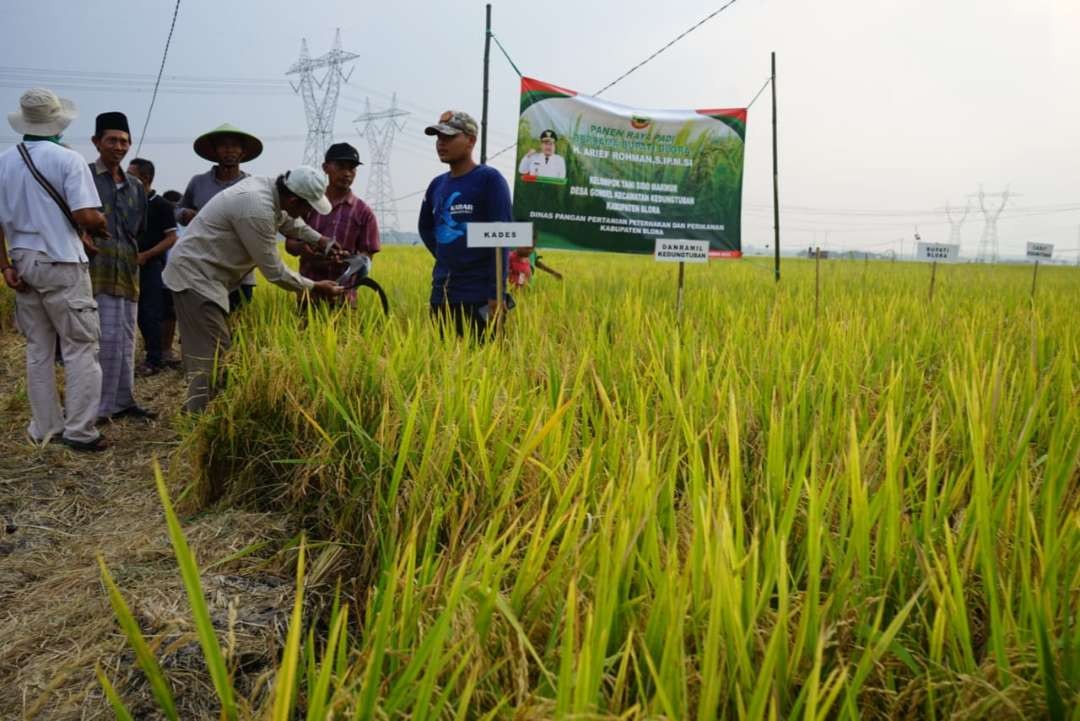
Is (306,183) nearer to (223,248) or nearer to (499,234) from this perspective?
(223,248)

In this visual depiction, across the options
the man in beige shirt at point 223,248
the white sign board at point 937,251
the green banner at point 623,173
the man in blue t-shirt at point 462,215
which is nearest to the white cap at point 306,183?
the man in beige shirt at point 223,248

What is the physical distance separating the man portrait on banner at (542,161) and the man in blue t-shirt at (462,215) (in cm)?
247

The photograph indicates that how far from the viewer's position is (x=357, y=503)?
1685mm

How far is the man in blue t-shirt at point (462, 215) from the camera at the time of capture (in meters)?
3.21

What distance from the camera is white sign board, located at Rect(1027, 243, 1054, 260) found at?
6.91 metres

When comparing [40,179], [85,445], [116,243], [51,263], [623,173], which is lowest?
[85,445]

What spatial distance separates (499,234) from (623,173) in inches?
140

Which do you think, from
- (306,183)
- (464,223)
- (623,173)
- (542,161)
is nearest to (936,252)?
(623,173)

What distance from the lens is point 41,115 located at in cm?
289

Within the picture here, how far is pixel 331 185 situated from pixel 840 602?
3508 millimetres

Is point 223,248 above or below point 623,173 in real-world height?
A: below

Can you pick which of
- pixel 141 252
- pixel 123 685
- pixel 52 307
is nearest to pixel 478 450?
pixel 123 685

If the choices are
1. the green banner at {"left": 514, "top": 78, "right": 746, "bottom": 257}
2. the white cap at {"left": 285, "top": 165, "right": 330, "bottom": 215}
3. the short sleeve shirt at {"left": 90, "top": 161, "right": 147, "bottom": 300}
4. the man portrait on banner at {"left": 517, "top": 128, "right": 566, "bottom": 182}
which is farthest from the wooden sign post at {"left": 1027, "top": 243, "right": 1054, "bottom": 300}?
the short sleeve shirt at {"left": 90, "top": 161, "right": 147, "bottom": 300}

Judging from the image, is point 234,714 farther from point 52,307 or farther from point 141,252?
point 141,252
